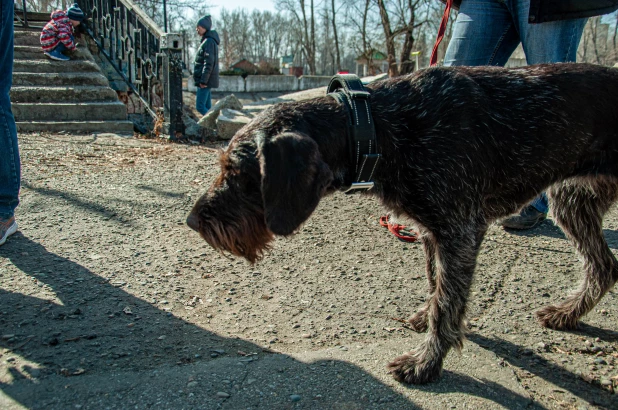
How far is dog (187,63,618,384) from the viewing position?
8.43 ft

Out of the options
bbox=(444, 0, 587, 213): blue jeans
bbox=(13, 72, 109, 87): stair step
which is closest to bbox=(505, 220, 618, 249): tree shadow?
bbox=(444, 0, 587, 213): blue jeans

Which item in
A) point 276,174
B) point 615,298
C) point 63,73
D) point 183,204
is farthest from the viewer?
point 63,73

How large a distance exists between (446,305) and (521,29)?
8.89ft

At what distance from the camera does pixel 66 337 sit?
290 cm

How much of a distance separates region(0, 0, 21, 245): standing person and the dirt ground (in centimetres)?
33

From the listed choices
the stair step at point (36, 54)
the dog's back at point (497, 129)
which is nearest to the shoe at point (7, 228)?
the dog's back at point (497, 129)

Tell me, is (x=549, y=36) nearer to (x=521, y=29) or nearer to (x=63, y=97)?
(x=521, y=29)

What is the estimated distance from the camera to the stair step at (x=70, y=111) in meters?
9.41

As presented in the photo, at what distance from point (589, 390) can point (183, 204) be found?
3965mm

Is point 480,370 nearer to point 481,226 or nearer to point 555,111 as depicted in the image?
point 481,226

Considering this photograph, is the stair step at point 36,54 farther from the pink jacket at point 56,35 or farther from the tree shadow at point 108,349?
the tree shadow at point 108,349

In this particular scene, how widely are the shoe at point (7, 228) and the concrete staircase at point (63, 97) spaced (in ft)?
18.7

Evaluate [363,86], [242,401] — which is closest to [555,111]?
[363,86]

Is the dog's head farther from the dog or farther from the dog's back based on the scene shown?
the dog's back
